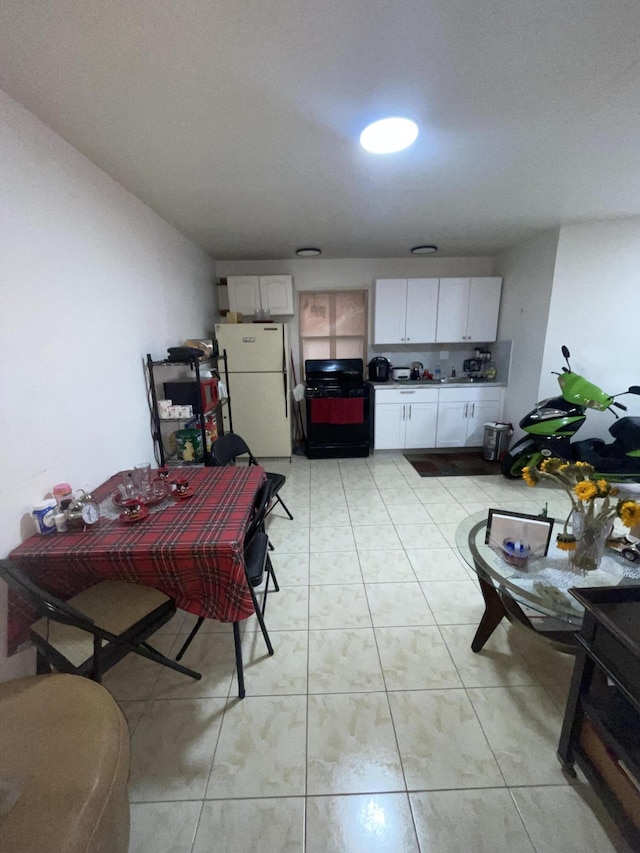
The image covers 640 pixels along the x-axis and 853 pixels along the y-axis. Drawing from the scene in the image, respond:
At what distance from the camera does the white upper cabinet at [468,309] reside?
4.00 m

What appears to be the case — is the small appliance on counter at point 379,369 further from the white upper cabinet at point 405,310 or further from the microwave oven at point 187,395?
the microwave oven at point 187,395

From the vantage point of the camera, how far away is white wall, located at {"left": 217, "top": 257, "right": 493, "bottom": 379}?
424 cm

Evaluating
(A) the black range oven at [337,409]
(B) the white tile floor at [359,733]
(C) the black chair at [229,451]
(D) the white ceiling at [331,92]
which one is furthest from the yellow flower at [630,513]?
(A) the black range oven at [337,409]

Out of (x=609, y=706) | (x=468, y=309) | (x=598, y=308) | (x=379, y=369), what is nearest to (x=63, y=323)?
(x=609, y=706)

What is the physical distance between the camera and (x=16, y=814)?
709 mm

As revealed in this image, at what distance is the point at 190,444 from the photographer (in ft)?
8.29

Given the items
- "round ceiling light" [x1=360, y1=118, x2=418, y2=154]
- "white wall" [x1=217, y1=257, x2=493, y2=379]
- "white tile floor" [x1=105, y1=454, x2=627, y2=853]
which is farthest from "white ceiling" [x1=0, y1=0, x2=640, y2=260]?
"white tile floor" [x1=105, y1=454, x2=627, y2=853]

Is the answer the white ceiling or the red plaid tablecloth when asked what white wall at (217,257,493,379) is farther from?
the red plaid tablecloth

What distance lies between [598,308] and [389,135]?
2832 mm

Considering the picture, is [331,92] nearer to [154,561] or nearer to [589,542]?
[154,561]

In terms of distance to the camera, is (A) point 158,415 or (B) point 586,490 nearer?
(B) point 586,490

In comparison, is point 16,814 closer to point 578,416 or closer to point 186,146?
point 186,146

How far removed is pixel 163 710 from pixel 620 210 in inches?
174

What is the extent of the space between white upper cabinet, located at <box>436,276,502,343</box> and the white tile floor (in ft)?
9.87
